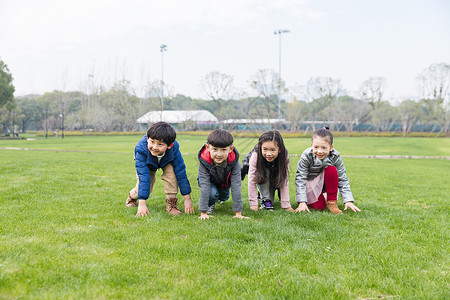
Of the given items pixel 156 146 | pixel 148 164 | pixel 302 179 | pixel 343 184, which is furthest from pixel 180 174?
pixel 343 184

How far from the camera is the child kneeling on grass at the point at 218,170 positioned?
3.88 meters

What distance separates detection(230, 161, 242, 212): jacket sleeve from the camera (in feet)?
13.1

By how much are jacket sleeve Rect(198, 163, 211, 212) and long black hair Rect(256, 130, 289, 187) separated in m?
0.71

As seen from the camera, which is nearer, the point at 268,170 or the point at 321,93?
the point at 268,170

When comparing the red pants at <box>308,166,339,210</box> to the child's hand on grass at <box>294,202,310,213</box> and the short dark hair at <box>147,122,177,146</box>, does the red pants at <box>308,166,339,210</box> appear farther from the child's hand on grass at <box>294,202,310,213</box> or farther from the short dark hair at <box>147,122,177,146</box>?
the short dark hair at <box>147,122,177,146</box>

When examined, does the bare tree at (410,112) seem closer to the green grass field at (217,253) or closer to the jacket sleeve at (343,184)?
the jacket sleeve at (343,184)

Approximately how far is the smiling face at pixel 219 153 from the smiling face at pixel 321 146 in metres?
1.05

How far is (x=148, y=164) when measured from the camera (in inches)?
163

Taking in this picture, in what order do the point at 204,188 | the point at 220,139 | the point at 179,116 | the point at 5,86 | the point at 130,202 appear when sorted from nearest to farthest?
the point at 220,139 → the point at 204,188 → the point at 130,202 → the point at 5,86 → the point at 179,116

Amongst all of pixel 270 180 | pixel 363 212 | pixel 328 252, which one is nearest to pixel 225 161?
pixel 270 180

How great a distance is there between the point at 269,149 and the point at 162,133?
129cm

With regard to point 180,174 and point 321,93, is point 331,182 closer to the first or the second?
point 180,174

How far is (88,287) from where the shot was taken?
209 cm

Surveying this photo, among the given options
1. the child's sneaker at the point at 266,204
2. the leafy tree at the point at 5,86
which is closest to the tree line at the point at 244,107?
the leafy tree at the point at 5,86
